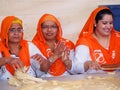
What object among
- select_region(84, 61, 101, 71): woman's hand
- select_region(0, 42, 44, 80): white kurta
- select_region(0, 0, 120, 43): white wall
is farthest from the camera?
select_region(0, 0, 120, 43): white wall

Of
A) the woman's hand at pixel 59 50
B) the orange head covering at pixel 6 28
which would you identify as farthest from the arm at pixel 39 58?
the orange head covering at pixel 6 28

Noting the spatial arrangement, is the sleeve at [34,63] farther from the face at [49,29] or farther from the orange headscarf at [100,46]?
the orange headscarf at [100,46]

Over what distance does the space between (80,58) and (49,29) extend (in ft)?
1.23

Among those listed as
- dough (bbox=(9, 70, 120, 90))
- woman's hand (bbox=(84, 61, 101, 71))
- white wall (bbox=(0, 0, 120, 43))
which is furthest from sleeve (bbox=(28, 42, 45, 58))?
white wall (bbox=(0, 0, 120, 43))

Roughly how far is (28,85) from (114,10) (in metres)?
2.26

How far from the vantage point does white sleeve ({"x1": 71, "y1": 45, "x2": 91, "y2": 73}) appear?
9.56 ft

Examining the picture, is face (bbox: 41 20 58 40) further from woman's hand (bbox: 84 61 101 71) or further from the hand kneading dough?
the hand kneading dough

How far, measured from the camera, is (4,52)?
287 centimetres

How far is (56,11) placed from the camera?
4.11 m

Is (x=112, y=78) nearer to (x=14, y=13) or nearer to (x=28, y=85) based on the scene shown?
(x=28, y=85)

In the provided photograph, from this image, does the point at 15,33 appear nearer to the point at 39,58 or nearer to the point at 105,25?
the point at 39,58

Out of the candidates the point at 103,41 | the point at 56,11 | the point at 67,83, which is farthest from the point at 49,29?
the point at 56,11

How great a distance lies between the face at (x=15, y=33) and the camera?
9.55ft

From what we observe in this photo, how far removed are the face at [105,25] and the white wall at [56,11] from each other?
0.99 m
